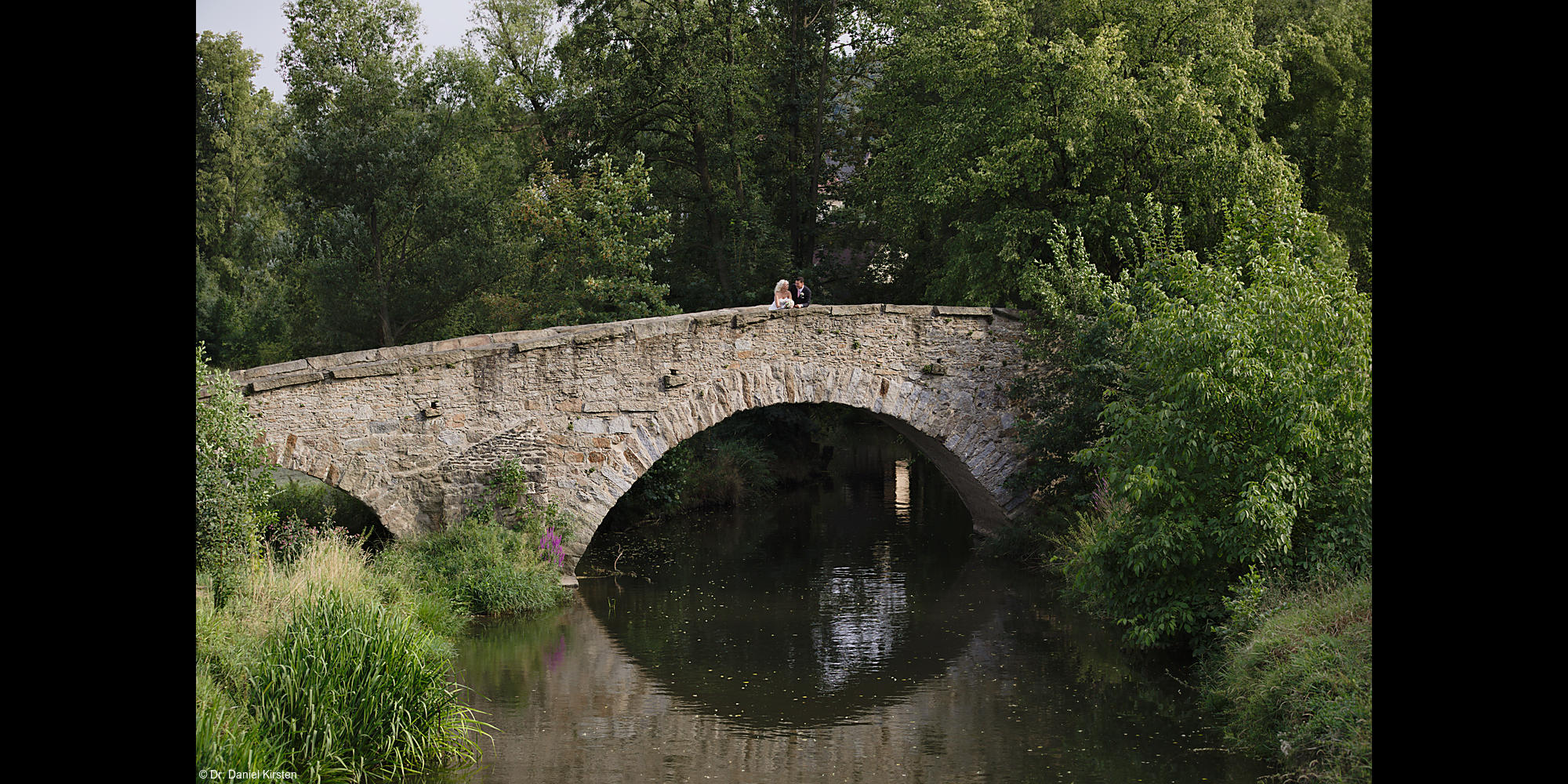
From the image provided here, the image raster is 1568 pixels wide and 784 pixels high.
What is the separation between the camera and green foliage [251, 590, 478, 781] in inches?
246

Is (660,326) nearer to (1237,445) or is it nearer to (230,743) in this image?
(1237,445)

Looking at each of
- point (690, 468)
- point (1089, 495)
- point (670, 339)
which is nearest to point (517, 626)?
point (670, 339)

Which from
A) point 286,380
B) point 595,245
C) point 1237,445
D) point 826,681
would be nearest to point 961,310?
point 1237,445

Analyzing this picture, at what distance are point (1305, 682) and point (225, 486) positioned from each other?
753 centimetres

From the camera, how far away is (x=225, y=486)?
838cm

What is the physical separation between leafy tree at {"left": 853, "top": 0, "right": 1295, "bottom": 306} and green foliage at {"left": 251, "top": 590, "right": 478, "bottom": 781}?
10.1 metres

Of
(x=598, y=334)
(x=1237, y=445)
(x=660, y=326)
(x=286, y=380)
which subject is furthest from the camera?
(x=660, y=326)

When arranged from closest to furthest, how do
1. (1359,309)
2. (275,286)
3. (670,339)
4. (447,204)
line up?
(1359,309) → (670,339) → (447,204) → (275,286)

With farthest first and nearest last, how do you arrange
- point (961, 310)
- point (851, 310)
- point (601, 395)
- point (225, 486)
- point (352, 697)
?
point (961, 310), point (851, 310), point (601, 395), point (225, 486), point (352, 697)

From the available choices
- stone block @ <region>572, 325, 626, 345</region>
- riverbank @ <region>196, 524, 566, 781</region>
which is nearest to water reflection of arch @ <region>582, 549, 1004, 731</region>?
riverbank @ <region>196, 524, 566, 781</region>

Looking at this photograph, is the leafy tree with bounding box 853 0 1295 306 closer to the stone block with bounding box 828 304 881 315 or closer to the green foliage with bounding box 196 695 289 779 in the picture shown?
the stone block with bounding box 828 304 881 315
